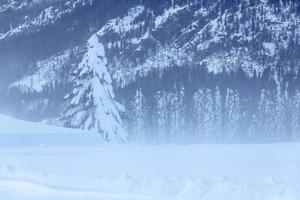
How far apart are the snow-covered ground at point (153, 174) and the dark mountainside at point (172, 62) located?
116ft

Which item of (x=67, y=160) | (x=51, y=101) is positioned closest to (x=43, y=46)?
(x=51, y=101)

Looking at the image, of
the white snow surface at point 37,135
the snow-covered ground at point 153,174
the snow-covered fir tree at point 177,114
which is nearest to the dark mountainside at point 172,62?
the snow-covered fir tree at point 177,114

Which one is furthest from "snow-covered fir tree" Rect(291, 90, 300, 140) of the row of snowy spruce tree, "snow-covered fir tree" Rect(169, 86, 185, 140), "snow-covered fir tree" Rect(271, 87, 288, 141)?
"snow-covered fir tree" Rect(169, 86, 185, 140)

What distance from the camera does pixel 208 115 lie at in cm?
8094

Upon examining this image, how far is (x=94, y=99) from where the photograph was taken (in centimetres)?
2908

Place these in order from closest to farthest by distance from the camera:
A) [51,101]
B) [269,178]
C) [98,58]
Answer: [269,178] < [98,58] < [51,101]

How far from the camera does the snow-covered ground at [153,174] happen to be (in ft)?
31.0

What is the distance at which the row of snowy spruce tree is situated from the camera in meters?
75.3

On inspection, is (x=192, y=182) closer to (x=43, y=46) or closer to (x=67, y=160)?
(x=67, y=160)

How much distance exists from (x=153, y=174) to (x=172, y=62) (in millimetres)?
97343

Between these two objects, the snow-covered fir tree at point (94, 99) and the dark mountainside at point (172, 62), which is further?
the dark mountainside at point (172, 62)

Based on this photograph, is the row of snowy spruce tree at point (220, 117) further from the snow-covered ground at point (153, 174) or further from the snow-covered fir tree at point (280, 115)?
the snow-covered ground at point (153, 174)

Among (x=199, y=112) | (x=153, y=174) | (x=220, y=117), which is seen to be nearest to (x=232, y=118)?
(x=220, y=117)

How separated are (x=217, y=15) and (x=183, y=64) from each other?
57.4 ft
